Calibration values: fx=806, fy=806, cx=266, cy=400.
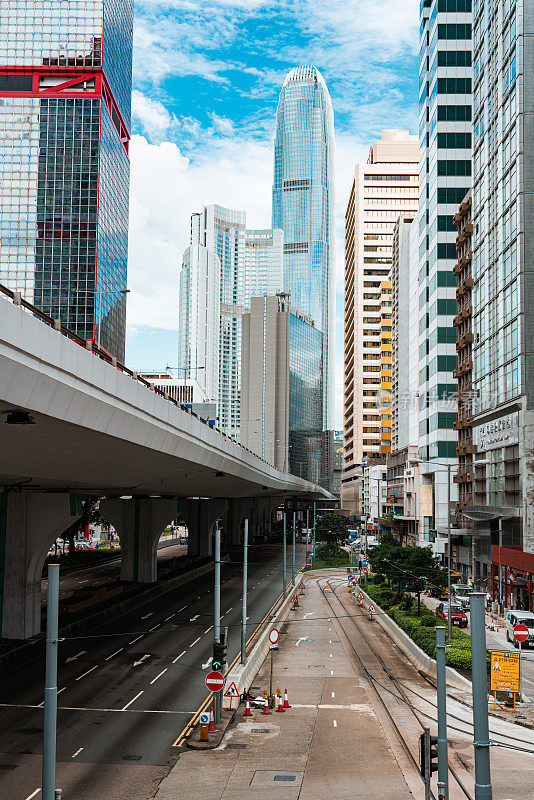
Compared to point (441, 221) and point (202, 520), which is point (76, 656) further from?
point (441, 221)

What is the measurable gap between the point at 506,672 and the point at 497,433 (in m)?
33.6

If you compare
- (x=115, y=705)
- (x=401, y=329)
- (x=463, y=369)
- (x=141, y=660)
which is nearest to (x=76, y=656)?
(x=141, y=660)

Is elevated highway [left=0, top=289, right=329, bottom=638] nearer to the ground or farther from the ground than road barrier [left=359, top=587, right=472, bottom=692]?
farther from the ground

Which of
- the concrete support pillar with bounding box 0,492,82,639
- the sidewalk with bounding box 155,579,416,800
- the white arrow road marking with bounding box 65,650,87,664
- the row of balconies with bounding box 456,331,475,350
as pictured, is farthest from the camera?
the row of balconies with bounding box 456,331,475,350

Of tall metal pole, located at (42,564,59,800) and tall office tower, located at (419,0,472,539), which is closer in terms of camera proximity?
tall metal pole, located at (42,564,59,800)

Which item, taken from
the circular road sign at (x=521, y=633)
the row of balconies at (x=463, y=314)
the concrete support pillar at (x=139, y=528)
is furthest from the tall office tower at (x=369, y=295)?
the circular road sign at (x=521, y=633)

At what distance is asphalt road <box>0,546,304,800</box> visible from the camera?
21.9 meters

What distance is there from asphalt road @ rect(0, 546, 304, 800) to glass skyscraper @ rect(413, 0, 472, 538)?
133 ft

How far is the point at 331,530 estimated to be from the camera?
122500 millimetres

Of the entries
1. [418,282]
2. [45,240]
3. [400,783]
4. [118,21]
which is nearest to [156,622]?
[400,783]

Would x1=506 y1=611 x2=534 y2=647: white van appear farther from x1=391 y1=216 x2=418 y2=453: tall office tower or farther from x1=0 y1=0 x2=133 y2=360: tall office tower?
x1=0 y1=0 x2=133 y2=360: tall office tower

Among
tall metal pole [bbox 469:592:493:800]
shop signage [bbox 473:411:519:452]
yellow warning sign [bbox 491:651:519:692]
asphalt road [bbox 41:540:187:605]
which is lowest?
asphalt road [bbox 41:540:187:605]

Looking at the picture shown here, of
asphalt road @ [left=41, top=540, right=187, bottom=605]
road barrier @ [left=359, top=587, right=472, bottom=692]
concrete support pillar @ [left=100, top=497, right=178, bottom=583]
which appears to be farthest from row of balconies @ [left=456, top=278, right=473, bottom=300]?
asphalt road @ [left=41, top=540, right=187, bottom=605]

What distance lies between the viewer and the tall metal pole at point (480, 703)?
898 centimetres
